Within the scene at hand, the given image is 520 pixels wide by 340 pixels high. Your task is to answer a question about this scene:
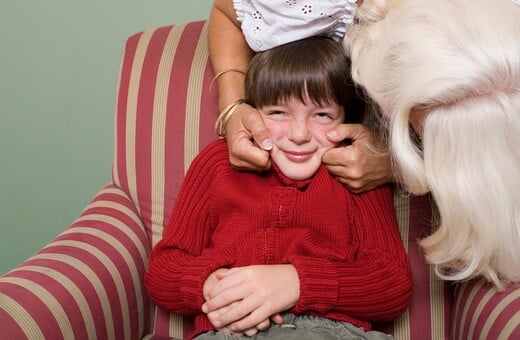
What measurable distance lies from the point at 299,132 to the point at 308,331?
0.98 ft

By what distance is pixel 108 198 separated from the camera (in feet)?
5.08

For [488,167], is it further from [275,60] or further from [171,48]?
[171,48]

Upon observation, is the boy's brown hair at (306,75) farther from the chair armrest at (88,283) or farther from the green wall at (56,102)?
the green wall at (56,102)

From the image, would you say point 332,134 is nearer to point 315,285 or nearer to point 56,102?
point 315,285

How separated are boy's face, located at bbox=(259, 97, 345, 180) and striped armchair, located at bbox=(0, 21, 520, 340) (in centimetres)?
19

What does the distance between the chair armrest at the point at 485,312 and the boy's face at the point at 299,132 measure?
310 mm

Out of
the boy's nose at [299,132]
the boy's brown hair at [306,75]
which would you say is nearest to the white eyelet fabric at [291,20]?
the boy's brown hair at [306,75]

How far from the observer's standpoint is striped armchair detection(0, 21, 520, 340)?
126 cm

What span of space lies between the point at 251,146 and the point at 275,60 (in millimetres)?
139

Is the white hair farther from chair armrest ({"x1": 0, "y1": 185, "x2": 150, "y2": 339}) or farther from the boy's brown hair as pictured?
chair armrest ({"x1": 0, "y1": 185, "x2": 150, "y2": 339})

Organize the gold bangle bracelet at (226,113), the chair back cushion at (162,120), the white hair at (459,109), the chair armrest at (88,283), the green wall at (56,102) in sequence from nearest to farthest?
the white hair at (459,109), the chair armrest at (88,283), the gold bangle bracelet at (226,113), the chair back cushion at (162,120), the green wall at (56,102)

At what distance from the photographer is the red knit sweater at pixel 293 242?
128cm

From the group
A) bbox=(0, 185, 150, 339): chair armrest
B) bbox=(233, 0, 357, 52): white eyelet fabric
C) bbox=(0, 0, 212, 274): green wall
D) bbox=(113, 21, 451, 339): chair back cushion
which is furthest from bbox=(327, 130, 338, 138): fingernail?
bbox=(0, 0, 212, 274): green wall

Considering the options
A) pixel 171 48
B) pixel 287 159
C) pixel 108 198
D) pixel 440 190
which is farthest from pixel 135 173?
pixel 440 190
